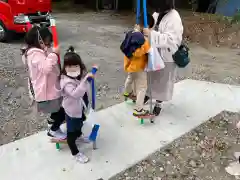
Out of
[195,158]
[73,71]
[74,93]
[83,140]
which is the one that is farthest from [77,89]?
[195,158]

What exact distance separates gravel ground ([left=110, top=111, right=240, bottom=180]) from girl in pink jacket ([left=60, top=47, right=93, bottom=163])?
60cm

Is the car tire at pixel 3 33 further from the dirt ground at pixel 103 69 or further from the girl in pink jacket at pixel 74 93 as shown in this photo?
the girl in pink jacket at pixel 74 93

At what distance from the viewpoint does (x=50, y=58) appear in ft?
9.21

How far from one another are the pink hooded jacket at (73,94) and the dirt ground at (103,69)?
80 centimetres

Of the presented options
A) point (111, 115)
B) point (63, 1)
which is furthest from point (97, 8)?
point (111, 115)

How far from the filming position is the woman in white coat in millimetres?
3500

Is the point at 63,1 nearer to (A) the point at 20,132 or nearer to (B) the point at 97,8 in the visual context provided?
(B) the point at 97,8

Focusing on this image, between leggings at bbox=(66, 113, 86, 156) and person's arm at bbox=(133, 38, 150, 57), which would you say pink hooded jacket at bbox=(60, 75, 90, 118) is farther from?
person's arm at bbox=(133, 38, 150, 57)

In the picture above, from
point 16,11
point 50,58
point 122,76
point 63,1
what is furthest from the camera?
point 63,1

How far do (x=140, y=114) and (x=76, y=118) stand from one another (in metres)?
1.12

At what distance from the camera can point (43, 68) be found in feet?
9.23

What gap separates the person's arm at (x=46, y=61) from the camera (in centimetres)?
279

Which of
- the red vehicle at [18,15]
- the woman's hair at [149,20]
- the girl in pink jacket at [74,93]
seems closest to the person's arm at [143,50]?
the woman's hair at [149,20]

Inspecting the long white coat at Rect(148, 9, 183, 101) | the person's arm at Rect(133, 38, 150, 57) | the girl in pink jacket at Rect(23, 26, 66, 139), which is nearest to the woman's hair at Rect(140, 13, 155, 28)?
the long white coat at Rect(148, 9, 183, 101)
